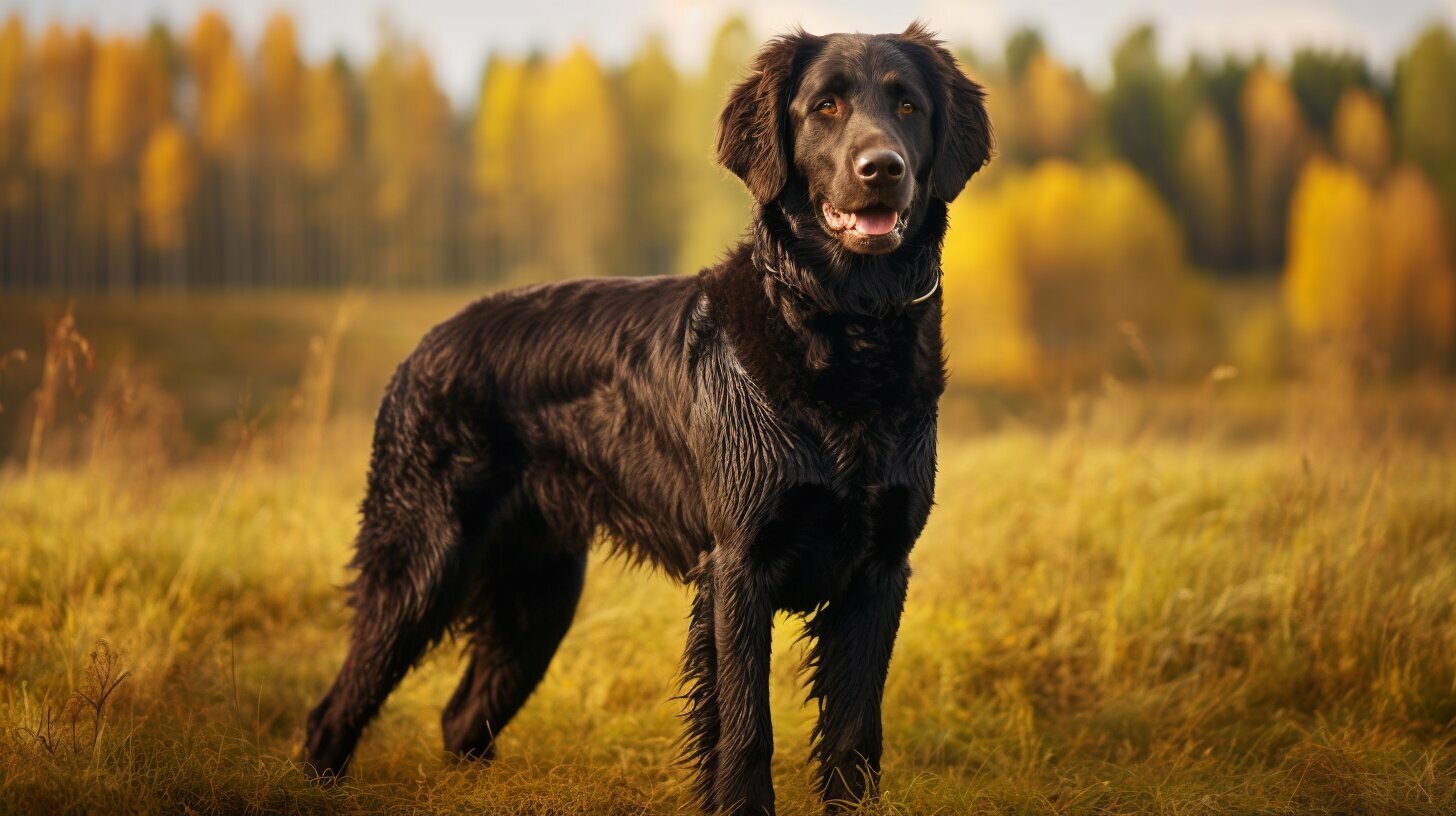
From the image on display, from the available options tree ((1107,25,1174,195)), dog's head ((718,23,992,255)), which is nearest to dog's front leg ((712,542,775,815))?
dog's head ((718,23,992,255))

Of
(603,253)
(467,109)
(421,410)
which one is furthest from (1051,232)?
(421,410)

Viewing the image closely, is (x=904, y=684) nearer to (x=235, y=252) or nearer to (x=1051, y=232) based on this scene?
(x=1051, y=232)

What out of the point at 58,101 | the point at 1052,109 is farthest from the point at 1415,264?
the point at 58,101

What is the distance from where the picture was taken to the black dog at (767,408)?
2.78 metres

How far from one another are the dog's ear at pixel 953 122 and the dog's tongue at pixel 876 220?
25cm

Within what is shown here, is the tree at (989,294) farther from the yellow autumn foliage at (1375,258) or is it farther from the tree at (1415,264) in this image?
the tree at (1415,264)

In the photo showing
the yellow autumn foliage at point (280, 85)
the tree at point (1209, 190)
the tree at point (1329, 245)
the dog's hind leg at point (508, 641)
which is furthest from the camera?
the yellow autumn foliage at point (280, 85)

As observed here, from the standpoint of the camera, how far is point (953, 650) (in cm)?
412

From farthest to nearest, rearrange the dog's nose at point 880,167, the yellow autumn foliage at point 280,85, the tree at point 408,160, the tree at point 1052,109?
1. the tree at point 408,160
2. the yellow autumn foliage at point 280,85
3. the tree at point 1052,109
4. the dog's nose at point 880,167

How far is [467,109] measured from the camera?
3148 cm

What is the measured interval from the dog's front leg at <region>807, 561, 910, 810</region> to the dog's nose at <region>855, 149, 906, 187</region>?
962 mm

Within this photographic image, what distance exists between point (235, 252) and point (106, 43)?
5.84 m

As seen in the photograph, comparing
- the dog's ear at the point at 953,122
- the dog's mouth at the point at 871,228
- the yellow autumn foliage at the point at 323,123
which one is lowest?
the dog's mouth at the point at 871,228

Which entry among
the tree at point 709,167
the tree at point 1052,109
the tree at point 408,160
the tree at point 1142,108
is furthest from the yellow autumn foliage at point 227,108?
the tree at point 1142,108
